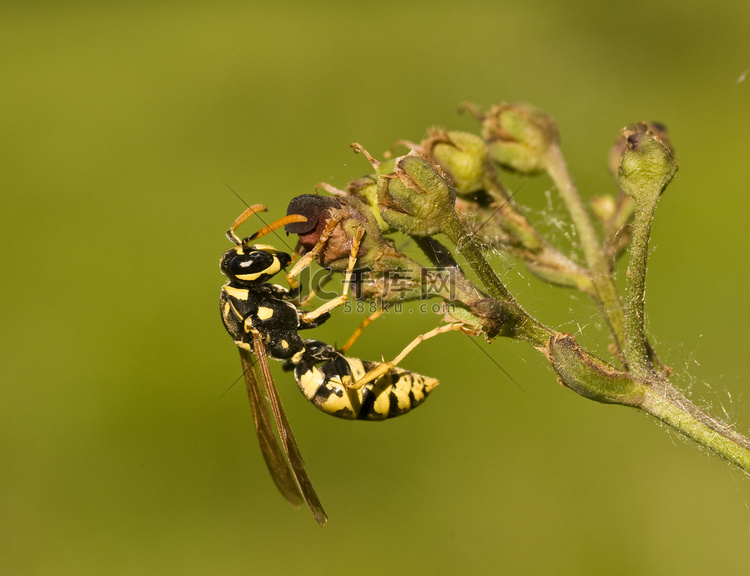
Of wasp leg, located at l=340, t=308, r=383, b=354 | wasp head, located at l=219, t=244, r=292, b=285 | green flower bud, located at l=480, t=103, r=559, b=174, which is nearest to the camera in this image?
wasp leg, located at l=340, t=308, r=383, b=354

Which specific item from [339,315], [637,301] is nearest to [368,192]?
[637,301]

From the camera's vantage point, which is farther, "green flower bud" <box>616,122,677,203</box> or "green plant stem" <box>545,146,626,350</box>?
"green plant stem" <box>545,146,626,350</box>

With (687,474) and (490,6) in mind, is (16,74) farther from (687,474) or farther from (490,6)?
(687,474)

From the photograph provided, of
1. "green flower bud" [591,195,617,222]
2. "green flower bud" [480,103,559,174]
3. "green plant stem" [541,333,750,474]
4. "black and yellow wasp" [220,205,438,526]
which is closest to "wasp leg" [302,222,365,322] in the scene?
"black and yellow wasp" [220,205,438,526]

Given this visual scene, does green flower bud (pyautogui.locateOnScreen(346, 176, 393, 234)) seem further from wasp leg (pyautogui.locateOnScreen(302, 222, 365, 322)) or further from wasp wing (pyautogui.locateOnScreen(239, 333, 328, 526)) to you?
wasp wing (pyautogui.locateOnScreen(239, 333, 328, 526))

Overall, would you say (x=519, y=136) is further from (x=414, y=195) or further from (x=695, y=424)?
(x=695, y=424)
